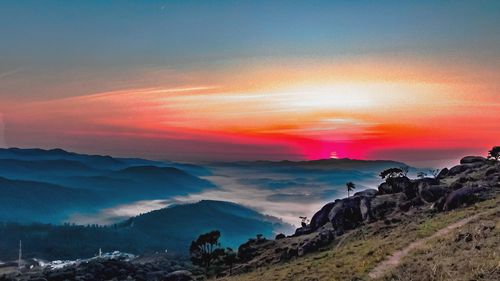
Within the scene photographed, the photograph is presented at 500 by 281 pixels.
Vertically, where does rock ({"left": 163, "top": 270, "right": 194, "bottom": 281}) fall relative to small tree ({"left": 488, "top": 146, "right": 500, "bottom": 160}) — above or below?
below

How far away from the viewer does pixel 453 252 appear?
4288cm

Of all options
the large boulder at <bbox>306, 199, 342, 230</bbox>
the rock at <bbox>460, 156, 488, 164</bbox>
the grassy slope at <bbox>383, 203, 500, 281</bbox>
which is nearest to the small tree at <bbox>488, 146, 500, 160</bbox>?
the rock at <bbox>460, 156, 488, 164</bbox>

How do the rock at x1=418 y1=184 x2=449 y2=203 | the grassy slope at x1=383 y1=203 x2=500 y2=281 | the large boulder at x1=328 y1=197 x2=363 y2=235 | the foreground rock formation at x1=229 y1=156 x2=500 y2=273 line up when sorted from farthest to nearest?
1. the large boulder at x1=328 y1=197 x2=363 y2=235
2. the rock at x1=418 y1=184 x2=449 y2=203
3. the foreground rock formation at x1=229 y1=156 x2=500 y2=273
4. the grassy slope at x1=383 y1=203 x2=500 y2=281

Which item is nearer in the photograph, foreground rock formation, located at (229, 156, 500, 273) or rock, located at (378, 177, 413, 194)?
foreground rock formation, located at (229, 156, 500, 273)

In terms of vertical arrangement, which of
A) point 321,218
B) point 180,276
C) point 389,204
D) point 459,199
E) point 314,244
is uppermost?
point 459,199

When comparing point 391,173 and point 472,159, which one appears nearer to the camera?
point 391,173

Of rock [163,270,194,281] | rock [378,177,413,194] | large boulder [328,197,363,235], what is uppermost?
rock [378,177,413,194]

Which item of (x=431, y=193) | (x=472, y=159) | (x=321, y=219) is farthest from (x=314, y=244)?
(x=472, y=159)

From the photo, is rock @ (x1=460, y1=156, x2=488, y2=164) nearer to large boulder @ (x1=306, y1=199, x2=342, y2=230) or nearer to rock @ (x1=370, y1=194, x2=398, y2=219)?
rock @ (x1=370, y1=194, x2=398, y2=219)

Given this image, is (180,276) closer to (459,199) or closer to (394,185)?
(394,185)

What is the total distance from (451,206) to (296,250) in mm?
44778

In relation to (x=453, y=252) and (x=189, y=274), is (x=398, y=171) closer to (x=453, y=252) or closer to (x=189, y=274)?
(x=189, y=274)

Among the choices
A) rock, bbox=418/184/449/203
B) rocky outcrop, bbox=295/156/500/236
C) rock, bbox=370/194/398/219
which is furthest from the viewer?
rock, bbox=370/194/398/219

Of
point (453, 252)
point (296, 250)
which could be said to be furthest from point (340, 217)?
point (453, 252)
